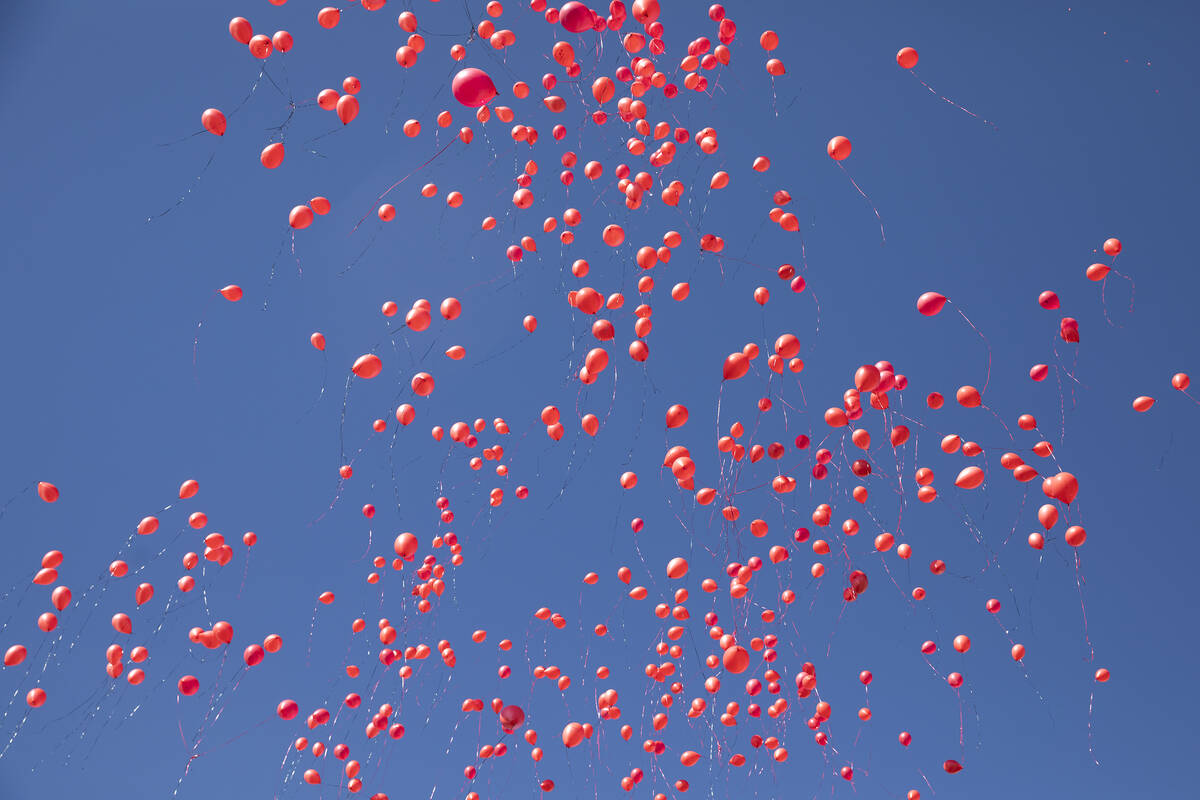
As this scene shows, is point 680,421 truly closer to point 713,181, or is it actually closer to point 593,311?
point 593,311

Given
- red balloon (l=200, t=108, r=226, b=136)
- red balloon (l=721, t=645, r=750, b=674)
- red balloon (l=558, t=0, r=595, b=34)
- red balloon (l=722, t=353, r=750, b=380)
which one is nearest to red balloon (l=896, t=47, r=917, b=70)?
red balloon (l=558, t=0, r=595, b=34)

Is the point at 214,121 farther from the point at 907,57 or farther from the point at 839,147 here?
the point at 907,57

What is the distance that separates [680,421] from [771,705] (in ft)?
5.35

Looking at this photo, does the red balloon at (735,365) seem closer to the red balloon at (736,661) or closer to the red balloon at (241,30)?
the red balloon at (736,661)

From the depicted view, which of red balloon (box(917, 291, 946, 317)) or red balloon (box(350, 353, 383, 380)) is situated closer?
red balloon (box(350, 353, 383, 380))

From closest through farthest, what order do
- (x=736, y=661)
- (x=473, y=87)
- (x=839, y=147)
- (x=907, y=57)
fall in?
(x=473, y=87) → (x=736, y=661) → (x=839, y=147) → (x=907, y=57)

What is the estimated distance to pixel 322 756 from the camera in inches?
148

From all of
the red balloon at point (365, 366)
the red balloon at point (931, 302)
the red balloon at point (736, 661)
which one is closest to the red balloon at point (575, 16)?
the red balloon at point (365, 366)

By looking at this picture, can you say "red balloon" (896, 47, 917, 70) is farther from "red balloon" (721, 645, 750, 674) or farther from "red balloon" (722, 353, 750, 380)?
"red balloon" (721, 645, 750, 674)

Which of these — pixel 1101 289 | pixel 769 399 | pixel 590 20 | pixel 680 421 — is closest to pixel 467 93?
pixel 590 20

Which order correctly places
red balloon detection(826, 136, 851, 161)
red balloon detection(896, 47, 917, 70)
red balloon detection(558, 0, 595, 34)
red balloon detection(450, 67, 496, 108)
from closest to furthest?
red balloon detection(450, 67, 496, 108) < red balloon detection(558, 0, 595, 34) < red balloon detection(826, 136, 851, 161) < red balloon detection(896, 47, 917, 70)

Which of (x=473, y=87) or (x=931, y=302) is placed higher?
(x=473, y=87)

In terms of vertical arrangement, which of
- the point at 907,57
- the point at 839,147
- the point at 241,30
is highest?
the point at 241,30

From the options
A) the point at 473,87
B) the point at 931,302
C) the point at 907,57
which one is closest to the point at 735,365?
the point at 931,302
